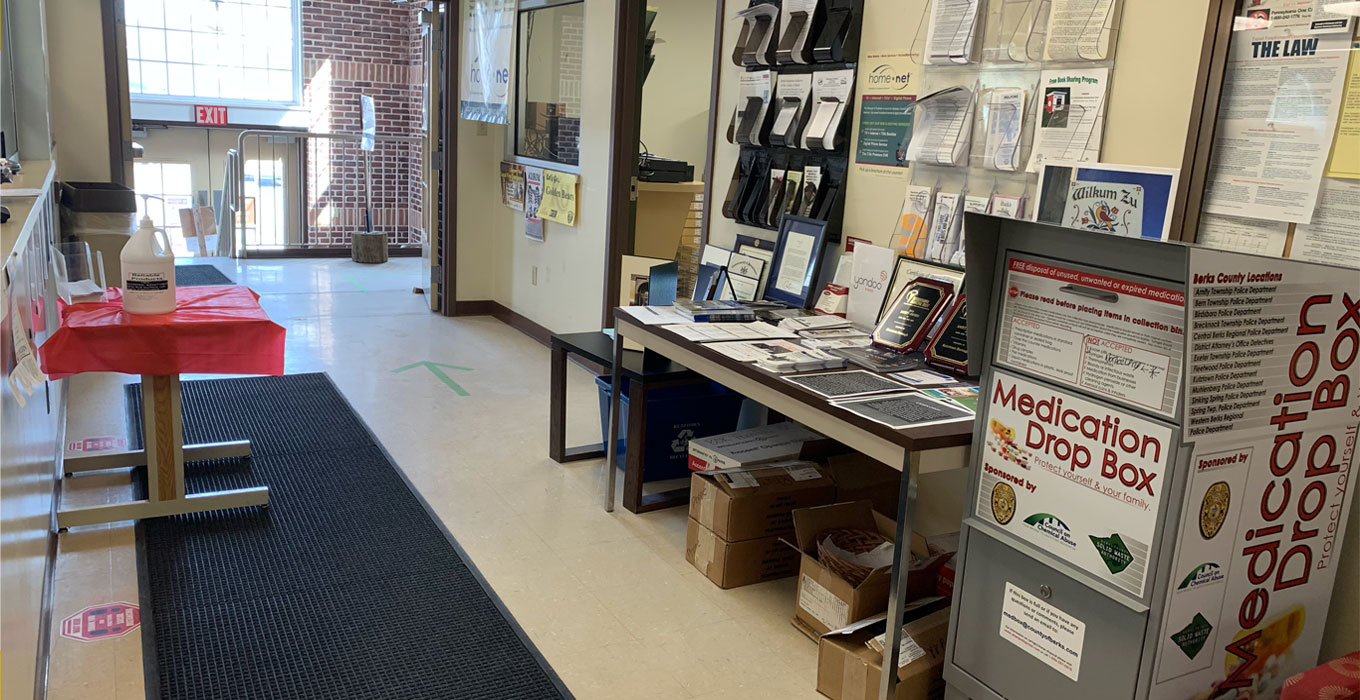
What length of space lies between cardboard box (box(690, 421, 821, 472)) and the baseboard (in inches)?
108

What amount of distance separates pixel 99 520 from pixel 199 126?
648 cm

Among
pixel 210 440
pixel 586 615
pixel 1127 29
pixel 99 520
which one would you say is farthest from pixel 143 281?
pixel 1127 29

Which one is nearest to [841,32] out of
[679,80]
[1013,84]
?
[1013,84]

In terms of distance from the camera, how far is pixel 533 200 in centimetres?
577

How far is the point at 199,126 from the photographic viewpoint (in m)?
8.48

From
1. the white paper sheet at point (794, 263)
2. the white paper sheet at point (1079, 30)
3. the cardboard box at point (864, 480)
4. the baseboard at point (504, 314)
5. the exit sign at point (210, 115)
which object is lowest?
the baseboard at point (504, 314)

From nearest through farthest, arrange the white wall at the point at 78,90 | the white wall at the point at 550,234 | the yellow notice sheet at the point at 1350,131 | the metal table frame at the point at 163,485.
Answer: the yellow notice sheet at the point at 1350,131, the metal table frame at the point at 163,485, the white wall at the point at 550,234, the white wall at the point at 78,90

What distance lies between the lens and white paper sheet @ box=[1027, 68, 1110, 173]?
2.42m

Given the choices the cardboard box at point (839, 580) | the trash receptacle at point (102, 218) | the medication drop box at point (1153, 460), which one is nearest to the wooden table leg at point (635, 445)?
the cardboard box at point (839, 580)

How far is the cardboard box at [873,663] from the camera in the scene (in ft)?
7.46

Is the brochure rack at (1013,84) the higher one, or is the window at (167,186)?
the brochure rack at (1013,84)

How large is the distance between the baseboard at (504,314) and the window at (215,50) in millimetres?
3989

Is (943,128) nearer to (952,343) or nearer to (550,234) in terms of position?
(952,343)

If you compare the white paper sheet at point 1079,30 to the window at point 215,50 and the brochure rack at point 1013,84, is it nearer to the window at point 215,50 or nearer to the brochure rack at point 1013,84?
the brochure rack at point 1013,84
